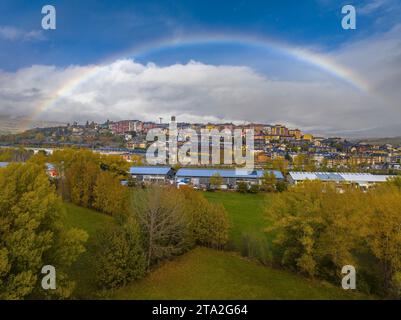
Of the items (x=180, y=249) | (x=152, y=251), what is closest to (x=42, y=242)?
(x=152, y=251)

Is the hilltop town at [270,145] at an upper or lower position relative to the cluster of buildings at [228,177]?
upper

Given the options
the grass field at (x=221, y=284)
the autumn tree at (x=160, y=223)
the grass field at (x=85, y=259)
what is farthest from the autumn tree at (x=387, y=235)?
the grass field at (x=85, y=259)

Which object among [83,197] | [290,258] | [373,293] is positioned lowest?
[373,293]

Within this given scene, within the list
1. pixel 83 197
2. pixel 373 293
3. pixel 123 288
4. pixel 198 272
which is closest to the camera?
pixel 123 288

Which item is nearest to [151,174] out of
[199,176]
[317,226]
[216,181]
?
[199,176]

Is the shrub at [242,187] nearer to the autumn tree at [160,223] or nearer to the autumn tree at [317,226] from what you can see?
the autumn tree at [160,223]
